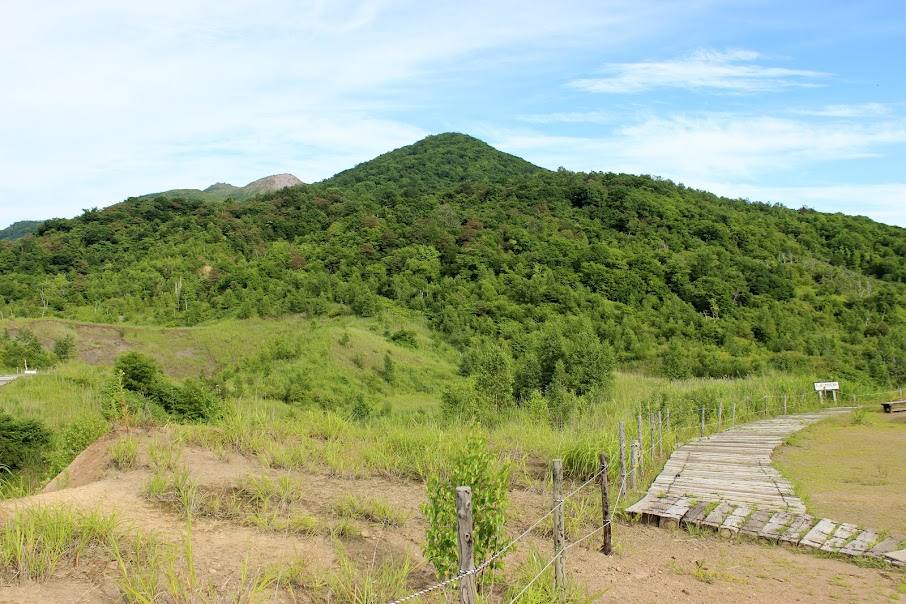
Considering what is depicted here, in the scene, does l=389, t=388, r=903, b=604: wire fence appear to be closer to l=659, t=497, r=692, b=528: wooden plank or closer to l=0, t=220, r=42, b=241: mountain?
l=659, t=497, r=692, b=528: wooden plank

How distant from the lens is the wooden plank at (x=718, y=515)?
6.20 meters

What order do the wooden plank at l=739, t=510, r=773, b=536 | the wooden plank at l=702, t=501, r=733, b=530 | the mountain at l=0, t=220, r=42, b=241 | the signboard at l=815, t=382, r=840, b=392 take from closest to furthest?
the wooden plank at l=739, t=510, r=773, b=536, the wooden plank at l=702, t=501, r=733, b=530, the signboard at l=815, t=382, r=840, b=392, the mountain at l=0, t=220, r=42, b=241

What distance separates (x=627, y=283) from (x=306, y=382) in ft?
95.9

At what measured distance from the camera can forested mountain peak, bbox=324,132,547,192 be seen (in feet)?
306

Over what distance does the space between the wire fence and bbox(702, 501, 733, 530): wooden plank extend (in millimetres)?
953

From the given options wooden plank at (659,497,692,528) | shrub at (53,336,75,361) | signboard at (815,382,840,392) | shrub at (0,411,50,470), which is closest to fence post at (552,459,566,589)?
wooden plank at (659,497,692,528)

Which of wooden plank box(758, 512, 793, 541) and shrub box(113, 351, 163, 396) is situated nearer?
wooden plank box(758, 512, 793, 541)

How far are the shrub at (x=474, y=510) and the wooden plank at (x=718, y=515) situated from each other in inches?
123

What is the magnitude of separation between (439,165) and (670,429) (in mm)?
89620

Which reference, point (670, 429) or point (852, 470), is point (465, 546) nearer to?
point (852, 470)

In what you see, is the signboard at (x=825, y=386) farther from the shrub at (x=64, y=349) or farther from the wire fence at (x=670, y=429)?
the shrub at (x=64, y=349)

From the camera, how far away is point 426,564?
15.6 ft

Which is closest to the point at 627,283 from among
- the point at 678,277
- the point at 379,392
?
the point at 678,277

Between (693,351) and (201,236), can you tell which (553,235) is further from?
(201,236)
